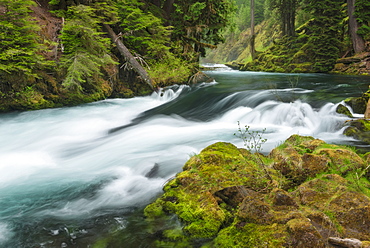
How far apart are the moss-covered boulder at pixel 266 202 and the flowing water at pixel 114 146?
0.62 m

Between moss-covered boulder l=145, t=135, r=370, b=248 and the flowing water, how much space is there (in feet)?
2.04

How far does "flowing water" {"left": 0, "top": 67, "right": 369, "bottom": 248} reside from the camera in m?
3.64

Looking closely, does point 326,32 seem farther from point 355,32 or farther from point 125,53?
point 125,53

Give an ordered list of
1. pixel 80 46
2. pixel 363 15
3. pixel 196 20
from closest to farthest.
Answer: pixel 80 46, pixel 196 20, pixel 363 15

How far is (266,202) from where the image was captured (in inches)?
118

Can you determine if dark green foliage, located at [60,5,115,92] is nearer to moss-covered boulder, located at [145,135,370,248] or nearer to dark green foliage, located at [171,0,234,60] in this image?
dark green foliage, located at [171,0,234,60]

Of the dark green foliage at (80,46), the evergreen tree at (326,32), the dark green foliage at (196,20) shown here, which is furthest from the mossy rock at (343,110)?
the evergreen tree at (326,32)

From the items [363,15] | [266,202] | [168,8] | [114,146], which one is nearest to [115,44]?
[168,8]

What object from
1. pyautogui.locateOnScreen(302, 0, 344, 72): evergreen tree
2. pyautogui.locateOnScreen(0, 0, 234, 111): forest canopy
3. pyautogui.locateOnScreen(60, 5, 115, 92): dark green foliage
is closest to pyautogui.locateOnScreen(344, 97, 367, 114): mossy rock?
pyautogui.locateOnScreen(0, 0, 234, 111): forest canopy

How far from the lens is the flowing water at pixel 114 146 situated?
11.9 ft

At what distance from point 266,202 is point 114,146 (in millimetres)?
5267

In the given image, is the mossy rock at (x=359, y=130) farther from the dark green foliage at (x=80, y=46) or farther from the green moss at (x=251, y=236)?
the dark green foliage at (x=80, y=46)

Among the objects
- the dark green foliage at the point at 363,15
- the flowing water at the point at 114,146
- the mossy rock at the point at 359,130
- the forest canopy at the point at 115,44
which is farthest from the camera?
the dark green foliage at the point at 363,15

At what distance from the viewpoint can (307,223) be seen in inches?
96.8
